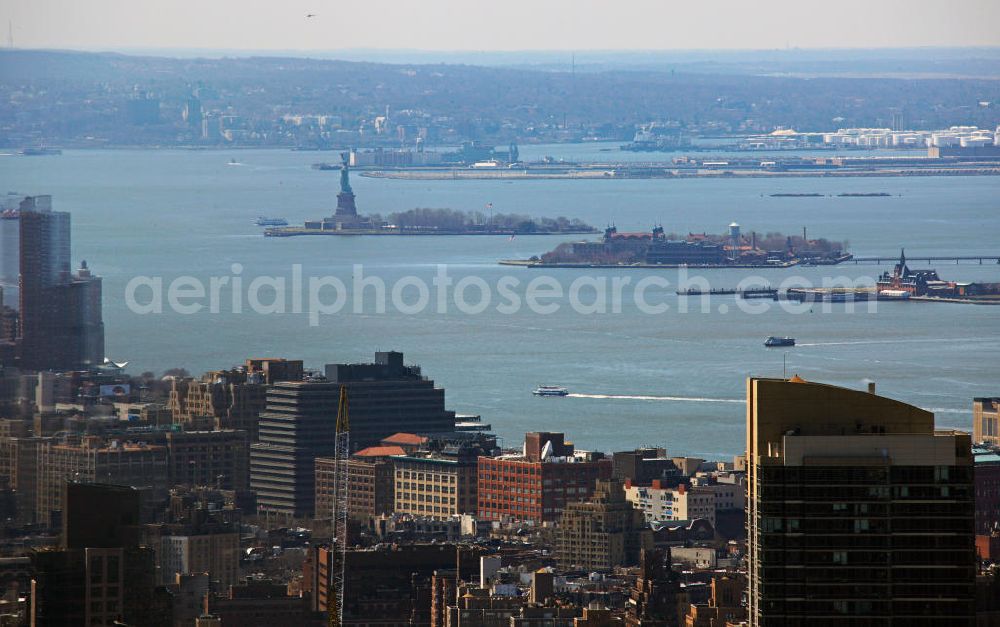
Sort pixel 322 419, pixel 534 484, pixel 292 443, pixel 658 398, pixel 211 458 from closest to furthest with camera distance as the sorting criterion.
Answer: pixel 534 484 < pixel 211 458 < pixel 292 443 < pixel 322 419 < pixel 658 398

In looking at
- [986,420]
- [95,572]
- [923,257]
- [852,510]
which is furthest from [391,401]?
[923,257]

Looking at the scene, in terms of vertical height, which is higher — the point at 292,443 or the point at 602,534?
the point at 292,443

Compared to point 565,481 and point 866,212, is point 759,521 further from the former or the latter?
point 866,212

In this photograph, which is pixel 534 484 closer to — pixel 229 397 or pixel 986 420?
pixel 229 397

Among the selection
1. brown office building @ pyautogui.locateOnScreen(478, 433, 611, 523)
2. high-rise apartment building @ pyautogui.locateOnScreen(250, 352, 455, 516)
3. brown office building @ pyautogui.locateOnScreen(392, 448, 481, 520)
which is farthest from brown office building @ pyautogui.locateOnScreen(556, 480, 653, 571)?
high-rise apartment building @ pyautogui.locateOnScreen(250, 352, 455, 516)

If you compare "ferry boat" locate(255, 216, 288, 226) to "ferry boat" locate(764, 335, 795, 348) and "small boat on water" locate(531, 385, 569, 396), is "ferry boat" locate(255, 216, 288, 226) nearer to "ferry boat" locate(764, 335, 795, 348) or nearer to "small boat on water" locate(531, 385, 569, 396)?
"ferry boat" locate(764, 335, 795, 348)

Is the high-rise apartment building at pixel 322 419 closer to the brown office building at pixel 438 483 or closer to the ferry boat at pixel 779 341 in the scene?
the brown office building at pixel 438 483
